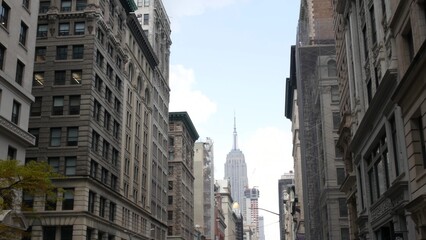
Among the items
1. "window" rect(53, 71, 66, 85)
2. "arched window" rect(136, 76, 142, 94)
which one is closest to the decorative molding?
"window" rect(53, 71, 66, 85)

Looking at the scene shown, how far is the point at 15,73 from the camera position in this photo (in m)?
44.4

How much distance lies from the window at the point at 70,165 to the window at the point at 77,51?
11.9 metres

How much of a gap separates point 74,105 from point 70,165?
6.85 m

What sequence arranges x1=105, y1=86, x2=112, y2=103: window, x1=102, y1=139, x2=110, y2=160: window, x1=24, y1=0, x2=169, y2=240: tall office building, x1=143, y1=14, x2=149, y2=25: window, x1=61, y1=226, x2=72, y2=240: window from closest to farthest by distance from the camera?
x1=61, y1=226, x2=72, y2=240: window → x1=24, y1=0, x2=169, y2=240: tall office building → x1=102, y1=139, x2=110, y2=160: window → x1=105, y1=86, x2=112, y2=103: window → x1=143, y1=14, x2=149, y2=25: window

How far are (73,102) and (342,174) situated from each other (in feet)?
110

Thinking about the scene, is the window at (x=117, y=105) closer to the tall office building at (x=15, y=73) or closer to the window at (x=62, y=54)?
the window at (x=62, y=54)

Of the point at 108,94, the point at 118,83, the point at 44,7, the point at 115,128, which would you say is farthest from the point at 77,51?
the point at 115,128

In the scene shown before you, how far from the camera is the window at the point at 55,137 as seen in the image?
6506cm

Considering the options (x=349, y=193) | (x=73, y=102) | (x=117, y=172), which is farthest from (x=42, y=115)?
(x=349, y=193)

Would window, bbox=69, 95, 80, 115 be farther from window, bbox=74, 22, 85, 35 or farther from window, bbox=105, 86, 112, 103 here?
window, bbox=74, 22, 85, 35

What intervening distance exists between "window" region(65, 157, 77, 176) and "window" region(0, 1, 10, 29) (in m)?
23.3

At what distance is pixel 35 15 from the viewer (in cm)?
4906

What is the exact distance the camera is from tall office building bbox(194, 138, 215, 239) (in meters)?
155

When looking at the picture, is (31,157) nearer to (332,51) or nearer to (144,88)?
(144,88)
